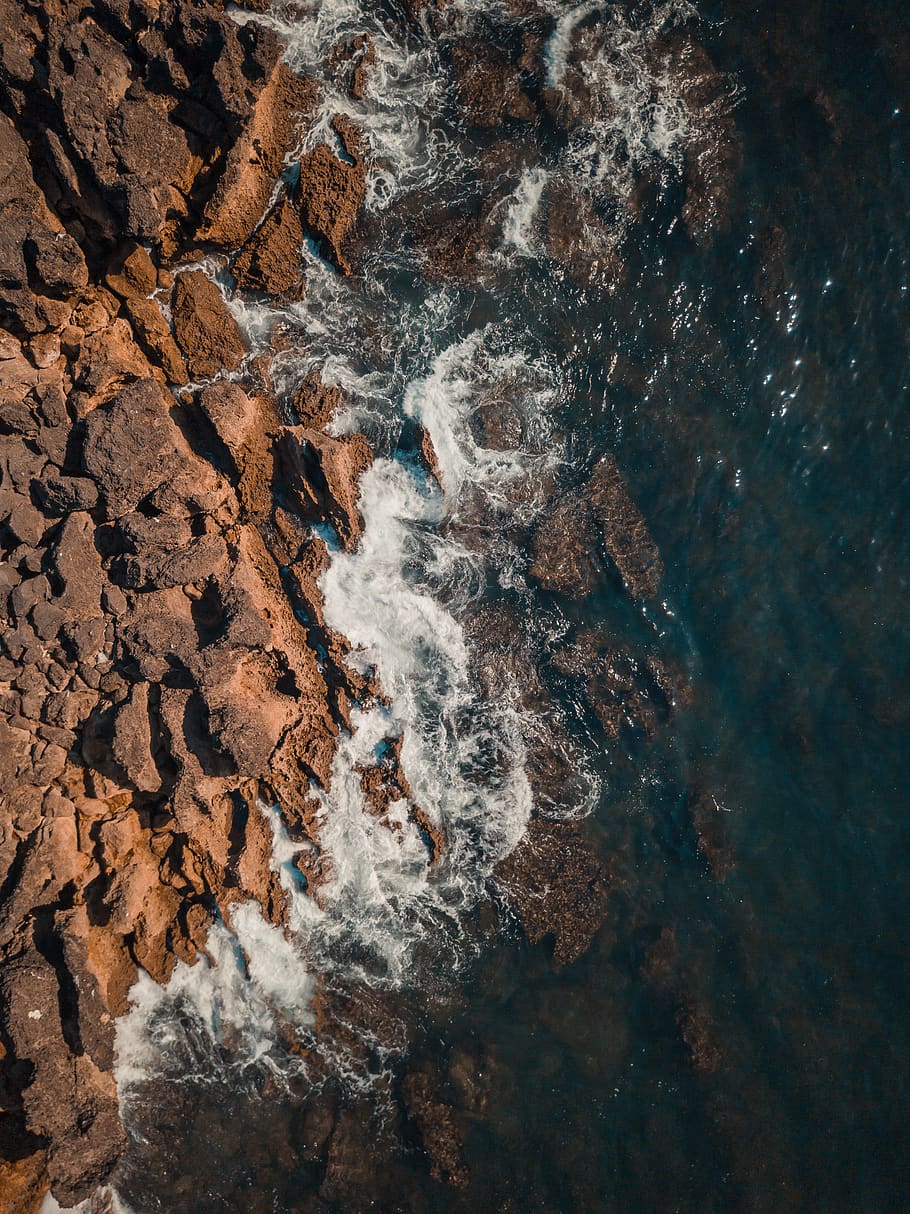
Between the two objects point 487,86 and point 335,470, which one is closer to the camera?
point 335,470

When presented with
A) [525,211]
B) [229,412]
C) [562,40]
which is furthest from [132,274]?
[562,40]

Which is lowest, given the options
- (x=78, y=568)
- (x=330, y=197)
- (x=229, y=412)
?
(x=78, y=568)

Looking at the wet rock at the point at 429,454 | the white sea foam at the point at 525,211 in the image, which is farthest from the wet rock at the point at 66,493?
the white sea foam at the point at 525,211

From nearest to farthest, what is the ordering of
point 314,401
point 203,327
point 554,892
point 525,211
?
point 203,327
point 314,401
point 525,211
point 554,892

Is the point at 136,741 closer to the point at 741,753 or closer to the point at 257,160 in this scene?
the point at 257,160

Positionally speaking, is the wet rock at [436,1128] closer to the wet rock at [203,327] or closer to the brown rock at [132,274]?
the wet rock at [203,327]
